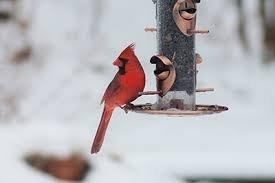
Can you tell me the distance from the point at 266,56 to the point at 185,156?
16.4ft

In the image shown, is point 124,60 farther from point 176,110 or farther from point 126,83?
point 176,110

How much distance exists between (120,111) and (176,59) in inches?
362

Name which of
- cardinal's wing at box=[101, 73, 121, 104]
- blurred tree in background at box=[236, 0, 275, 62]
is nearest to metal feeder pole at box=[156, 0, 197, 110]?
cardinal's wing at box=[101, 73, 121, 104]

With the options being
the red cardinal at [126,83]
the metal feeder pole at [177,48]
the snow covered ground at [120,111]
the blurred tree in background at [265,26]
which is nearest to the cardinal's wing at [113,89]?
the red cardinal at [126,83]

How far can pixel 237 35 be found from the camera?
53.0 ft

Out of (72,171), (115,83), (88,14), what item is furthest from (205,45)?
(115,83)

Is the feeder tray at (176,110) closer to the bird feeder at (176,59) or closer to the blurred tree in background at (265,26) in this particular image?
the bird feeder at (176,59)

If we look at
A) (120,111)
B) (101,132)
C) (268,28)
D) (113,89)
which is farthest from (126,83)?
(268,28)

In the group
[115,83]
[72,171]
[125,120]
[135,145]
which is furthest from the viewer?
[125,120]

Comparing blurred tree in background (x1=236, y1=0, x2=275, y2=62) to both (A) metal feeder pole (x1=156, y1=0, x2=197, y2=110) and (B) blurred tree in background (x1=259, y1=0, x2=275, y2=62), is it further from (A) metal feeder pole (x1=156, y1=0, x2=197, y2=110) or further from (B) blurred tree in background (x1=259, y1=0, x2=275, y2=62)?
(A) metal feeder pole (x1=156, y1=0, x2=197, y2=110)

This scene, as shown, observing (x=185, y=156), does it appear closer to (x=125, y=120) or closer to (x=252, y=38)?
(x=125, y=120)

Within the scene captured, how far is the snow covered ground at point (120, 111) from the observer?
9.79m

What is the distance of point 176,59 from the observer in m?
4.47

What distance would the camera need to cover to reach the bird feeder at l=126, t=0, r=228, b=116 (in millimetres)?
4297
